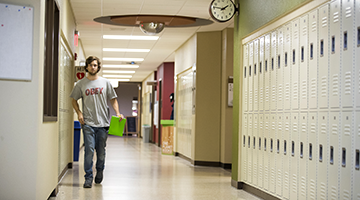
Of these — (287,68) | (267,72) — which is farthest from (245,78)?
(287,68)

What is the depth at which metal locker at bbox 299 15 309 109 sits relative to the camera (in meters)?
3.59

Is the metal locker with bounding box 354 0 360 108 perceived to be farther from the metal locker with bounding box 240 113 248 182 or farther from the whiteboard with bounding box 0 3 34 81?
the whiteboard with bounding box 0 3 34 81

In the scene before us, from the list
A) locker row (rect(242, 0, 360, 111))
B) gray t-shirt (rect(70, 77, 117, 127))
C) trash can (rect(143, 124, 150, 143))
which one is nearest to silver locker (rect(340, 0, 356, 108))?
locker row (rect(242, 0, 360, 111))

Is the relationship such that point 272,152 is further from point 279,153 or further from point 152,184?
point 152,184

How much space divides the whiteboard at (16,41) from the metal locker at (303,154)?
8.10 ft

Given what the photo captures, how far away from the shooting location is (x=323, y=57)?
330 cm

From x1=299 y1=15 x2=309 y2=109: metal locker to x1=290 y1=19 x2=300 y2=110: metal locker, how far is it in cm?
7

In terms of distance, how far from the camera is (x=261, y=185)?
461cm

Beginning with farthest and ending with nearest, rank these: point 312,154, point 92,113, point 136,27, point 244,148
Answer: point 136,27 → point 244,148 → point 92,113 → point 312,154

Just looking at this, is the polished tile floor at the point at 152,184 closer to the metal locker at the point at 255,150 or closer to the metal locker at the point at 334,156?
the metal locker at the point at 255,150

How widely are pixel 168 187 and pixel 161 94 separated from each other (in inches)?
352

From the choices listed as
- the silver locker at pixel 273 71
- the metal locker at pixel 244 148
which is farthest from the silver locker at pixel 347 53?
the metal locker at pixel 244 148

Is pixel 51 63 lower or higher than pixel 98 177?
higher

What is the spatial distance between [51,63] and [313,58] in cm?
271
